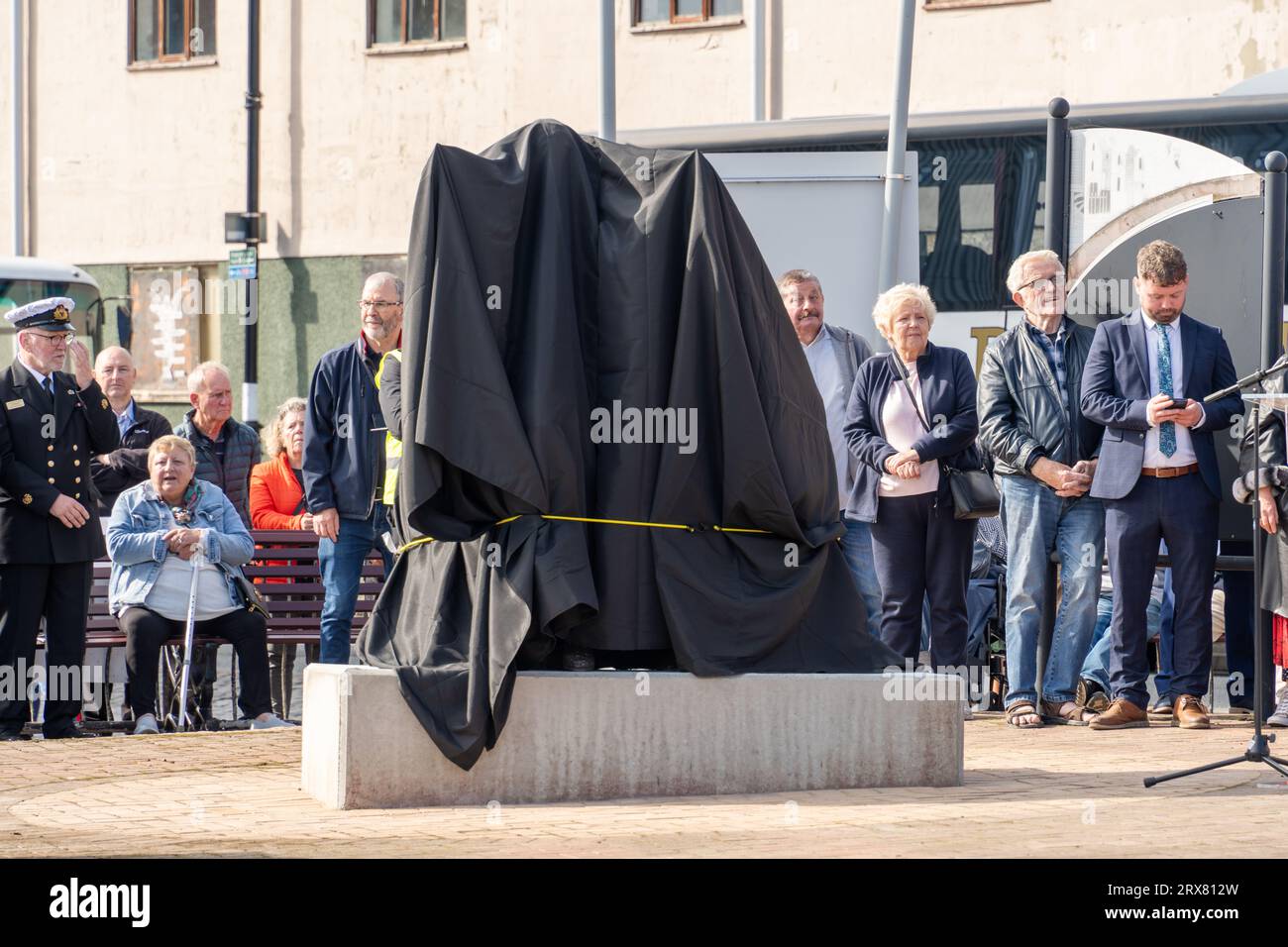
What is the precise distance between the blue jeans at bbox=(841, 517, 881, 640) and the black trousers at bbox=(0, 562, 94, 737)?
157 inches

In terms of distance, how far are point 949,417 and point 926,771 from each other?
118 inches

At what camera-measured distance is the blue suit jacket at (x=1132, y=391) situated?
34.2ft

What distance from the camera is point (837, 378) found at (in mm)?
11312

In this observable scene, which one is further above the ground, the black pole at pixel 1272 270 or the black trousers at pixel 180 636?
the black pole at pixel 1272 270

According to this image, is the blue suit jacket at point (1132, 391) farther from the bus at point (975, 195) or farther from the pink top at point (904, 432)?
the bus at point (975, 195)

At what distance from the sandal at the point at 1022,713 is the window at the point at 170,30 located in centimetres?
2122

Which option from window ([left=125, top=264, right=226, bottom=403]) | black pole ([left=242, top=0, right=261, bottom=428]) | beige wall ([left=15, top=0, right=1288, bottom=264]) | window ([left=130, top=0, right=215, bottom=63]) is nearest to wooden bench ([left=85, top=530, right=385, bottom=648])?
beige wall ([left=15, top=0, right=1288, bottom=264])

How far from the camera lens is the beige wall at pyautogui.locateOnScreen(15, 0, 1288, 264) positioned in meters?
23.3

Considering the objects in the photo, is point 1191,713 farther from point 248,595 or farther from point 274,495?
point 274,495

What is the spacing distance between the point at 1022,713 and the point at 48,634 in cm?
501

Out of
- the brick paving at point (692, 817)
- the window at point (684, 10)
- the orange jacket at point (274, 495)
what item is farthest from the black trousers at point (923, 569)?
the window at point (684, 10)

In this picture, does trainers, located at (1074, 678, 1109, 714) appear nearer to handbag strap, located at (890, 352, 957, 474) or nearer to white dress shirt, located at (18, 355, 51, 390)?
handbag strap, located at (890, 352, 957, 474)

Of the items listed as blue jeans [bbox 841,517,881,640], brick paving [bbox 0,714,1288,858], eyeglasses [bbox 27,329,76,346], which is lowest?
brick paving [bbox 0,714,1288,858]
